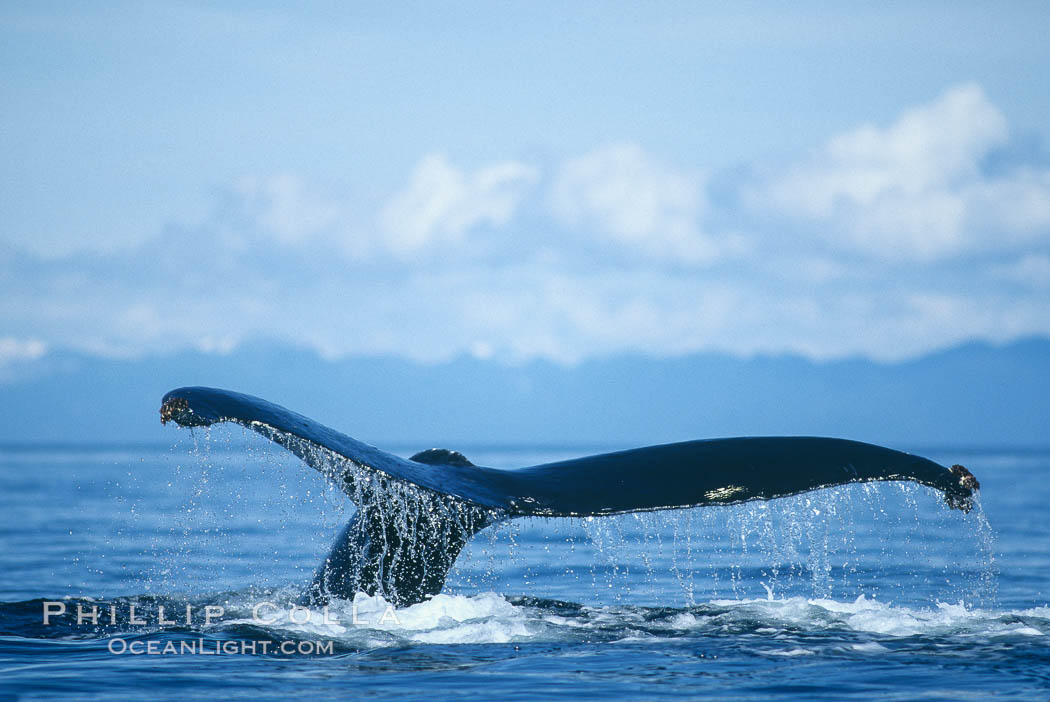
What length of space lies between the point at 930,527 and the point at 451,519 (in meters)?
17.0

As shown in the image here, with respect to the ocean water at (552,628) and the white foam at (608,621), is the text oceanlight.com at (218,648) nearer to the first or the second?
the ocean water at (552,628)

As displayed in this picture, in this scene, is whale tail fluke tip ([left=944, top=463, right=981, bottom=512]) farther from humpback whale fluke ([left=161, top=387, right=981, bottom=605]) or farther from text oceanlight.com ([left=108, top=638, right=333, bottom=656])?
text oceanlight.com ([left=108, top=638, right=333, bottom=656])

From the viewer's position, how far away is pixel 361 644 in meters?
7.64

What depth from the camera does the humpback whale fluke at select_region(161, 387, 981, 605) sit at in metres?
6.56

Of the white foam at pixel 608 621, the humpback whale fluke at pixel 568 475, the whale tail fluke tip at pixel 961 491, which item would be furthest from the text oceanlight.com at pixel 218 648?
the whale tail fluke tip at pixel 961 491

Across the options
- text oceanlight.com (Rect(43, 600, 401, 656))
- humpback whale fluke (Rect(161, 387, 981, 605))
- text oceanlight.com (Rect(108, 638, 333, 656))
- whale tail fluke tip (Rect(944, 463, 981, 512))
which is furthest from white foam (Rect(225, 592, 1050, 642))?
whale tail fluke tip (Rect(944, 463, 981, 512))

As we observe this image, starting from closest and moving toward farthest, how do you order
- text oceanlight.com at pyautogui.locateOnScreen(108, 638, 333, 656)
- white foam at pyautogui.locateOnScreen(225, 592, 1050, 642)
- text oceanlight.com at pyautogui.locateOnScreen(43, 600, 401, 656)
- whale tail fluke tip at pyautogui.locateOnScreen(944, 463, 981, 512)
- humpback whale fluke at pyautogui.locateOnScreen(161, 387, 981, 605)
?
humpback whale fluke at pyautogui.locateOnScreen(161, 387, 981, 605) < whale tail fluke tip at pyautogui.locateOnScreen(944, 463, 981, 512) < text oceanlight.com at pyautogui.locateOnScreen(108, 638, 333, 656) < text oceanlight.com at pyautogui.locateOnScreen(43, 600, 401, 656) < white foam at pyautogui.locateOnScreen(225, 592, 1050, 642)

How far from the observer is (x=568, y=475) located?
720 centimetres

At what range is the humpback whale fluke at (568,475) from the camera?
6.56 m

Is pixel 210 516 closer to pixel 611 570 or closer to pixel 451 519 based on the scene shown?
pixel 611 570

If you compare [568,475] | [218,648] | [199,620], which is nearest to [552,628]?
[568,475]

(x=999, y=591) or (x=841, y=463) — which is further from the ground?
(x=841, y=463)

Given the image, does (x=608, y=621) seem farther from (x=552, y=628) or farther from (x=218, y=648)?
(x=218, y=648)

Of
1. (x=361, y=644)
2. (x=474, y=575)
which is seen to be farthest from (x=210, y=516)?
(x=361, y=644)
